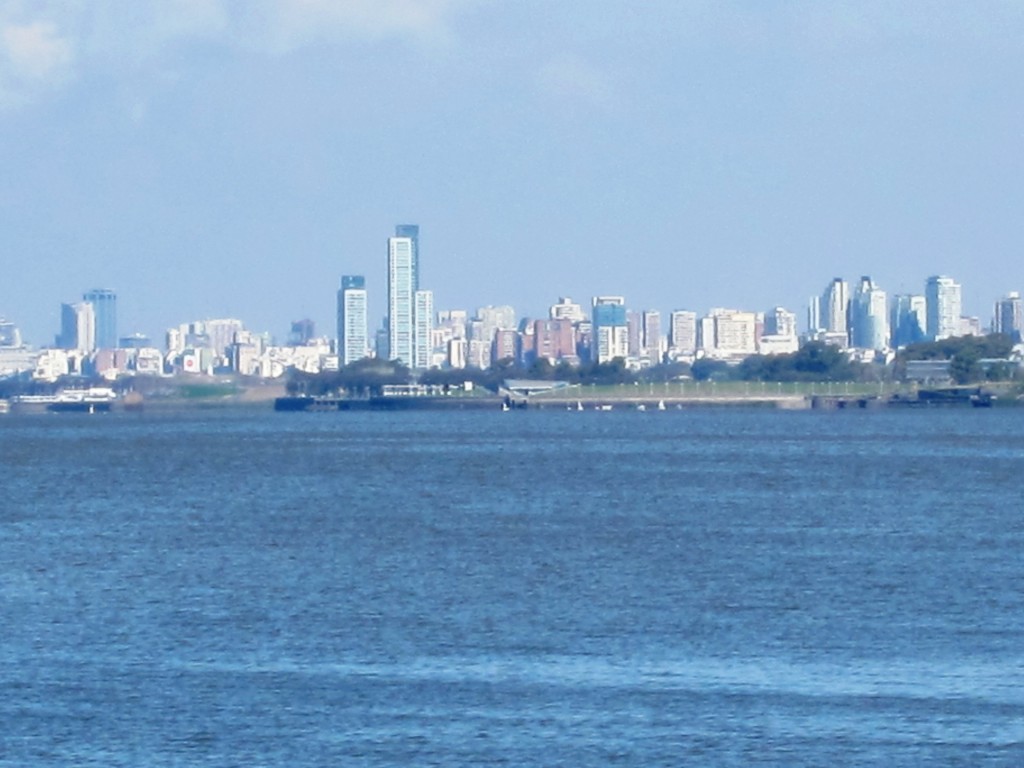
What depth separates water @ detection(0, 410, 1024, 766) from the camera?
49.7 ft

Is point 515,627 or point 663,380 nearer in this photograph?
point 515,627

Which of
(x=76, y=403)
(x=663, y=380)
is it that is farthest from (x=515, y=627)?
(x=76, y=403)

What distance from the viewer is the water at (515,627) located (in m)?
15.1

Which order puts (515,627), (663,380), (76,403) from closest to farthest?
(515,627) < (663,380) < (76,403)

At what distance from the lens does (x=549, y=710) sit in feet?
52.5

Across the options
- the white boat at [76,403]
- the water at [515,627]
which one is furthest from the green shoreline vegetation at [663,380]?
the water at [515,627]

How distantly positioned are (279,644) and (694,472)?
3435 cm

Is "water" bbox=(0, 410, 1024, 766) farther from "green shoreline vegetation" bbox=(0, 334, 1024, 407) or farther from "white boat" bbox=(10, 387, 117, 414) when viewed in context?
"white boat" bbox=(10, 387, 117, 414)

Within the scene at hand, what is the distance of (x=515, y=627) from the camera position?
20.5m

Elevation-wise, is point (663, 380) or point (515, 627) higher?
point (663, 380)

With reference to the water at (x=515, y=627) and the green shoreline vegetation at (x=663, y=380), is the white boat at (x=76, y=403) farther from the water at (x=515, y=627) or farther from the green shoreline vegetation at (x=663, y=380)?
the water at (x=515, y=627)

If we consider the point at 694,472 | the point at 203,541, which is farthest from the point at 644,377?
the point at 203,541

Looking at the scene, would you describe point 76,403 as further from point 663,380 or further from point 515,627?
point 515,627

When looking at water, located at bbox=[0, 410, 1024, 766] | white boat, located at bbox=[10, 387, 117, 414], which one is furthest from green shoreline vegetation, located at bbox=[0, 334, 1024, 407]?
water, located at bbox=[0, 410, 1024, 766]
